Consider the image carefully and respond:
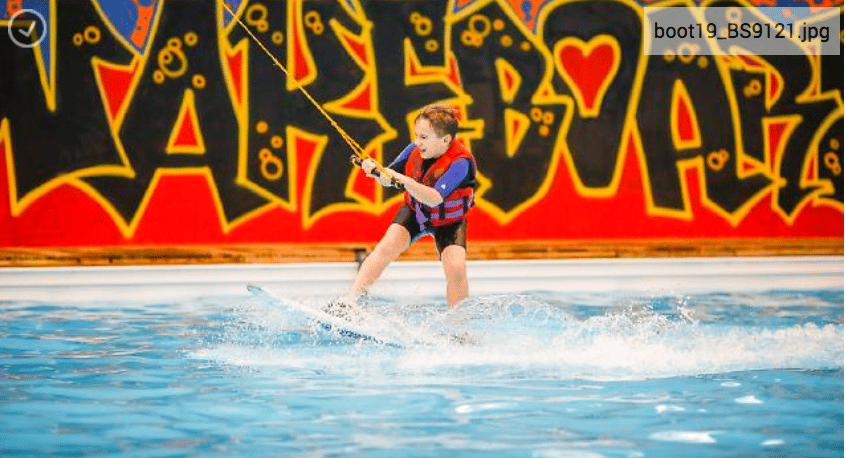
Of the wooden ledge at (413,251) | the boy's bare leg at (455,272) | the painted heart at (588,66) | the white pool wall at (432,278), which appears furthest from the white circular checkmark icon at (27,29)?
the boy's bare leg at (455,272)

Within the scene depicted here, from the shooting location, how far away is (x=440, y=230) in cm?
637

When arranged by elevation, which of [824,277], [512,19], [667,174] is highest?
[512,19]

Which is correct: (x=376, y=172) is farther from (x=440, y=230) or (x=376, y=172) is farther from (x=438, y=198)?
(x=440, y=230)

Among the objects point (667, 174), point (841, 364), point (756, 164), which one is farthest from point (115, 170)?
point (841, 364)

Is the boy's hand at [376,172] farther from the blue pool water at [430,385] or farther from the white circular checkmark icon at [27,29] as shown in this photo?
the white circular checkmark icon at [27,29]

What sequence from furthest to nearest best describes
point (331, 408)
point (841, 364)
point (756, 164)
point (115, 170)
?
point (756, 164) → point (115, 170) → point (841, 364) → point (331, 408)

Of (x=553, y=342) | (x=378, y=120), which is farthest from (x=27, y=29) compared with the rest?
(x=553, y=342)

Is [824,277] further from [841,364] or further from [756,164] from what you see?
[841,364]

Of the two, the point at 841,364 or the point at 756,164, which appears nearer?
the point at 841,364

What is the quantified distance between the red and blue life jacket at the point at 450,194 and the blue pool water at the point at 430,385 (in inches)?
21.3

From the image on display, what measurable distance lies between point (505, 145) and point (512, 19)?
123 cm

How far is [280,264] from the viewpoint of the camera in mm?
9828

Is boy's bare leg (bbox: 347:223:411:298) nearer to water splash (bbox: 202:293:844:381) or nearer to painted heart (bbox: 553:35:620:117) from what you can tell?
water splash (bbox: 202:293:844:381)

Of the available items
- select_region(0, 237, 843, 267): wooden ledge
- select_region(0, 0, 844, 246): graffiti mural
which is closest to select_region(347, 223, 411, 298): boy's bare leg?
select_region(0, 237, 843, 267): wooden ledge
